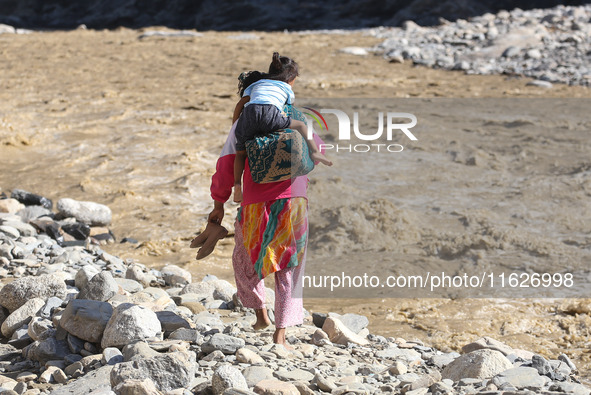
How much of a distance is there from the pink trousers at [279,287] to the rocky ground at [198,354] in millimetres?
128

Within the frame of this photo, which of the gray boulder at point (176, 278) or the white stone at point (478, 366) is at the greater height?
the gray boulder at point (176, 278)

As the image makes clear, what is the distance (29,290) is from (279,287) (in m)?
1.25

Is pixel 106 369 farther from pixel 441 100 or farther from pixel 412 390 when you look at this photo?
pixel 441 100

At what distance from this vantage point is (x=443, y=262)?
15.6 ft

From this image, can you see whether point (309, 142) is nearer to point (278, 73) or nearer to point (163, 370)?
point (278, 73)

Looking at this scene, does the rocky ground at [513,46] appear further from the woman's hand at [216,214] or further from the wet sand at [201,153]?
the woman's hand at [216,214]

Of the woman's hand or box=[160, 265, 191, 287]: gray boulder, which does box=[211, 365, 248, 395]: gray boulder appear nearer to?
the woman's hand

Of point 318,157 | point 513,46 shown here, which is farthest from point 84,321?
point 513,46

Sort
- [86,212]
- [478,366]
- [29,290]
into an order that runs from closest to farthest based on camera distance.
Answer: [478,366]
[29,290]
[86,212]

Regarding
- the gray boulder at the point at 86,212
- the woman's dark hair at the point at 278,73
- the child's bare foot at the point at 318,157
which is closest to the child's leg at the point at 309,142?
the child's bare foot at the point at 318,157

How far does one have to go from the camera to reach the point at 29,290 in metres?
3.14

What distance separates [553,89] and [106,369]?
8.83m

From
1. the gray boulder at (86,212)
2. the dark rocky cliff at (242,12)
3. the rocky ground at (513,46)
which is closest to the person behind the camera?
the gray boulder at (86,212)

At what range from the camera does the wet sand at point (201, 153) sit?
13.0 ft
